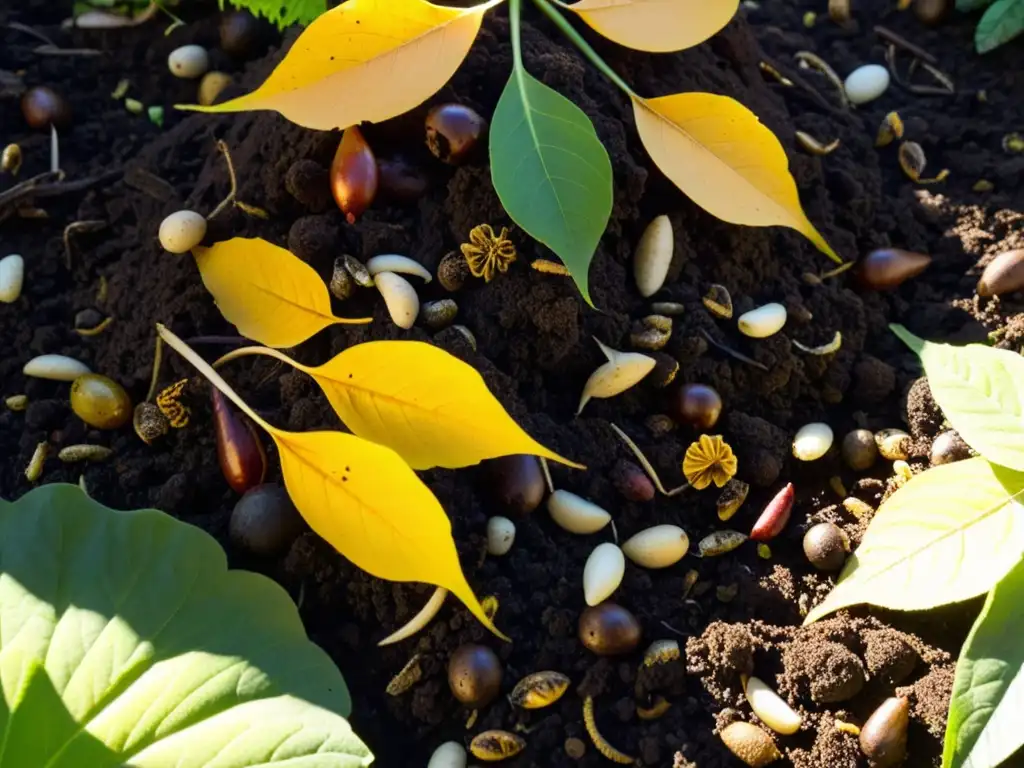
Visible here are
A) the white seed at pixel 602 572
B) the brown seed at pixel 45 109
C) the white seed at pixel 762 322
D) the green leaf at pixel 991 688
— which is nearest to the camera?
the green leaf at pixel 991 688

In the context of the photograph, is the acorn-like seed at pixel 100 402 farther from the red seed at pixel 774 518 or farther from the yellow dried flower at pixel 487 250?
the red seed at pixel 774 518

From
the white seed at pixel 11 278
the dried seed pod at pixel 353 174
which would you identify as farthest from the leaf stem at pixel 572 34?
the white seed at pixel 11 278

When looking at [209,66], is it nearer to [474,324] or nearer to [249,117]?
[249,117]

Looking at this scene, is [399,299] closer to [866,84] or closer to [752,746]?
[752,746]

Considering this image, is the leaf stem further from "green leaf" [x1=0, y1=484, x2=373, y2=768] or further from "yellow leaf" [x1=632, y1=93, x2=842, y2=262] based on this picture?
"green leaf" [x1=0, y1=484, x2=373, y2=768]

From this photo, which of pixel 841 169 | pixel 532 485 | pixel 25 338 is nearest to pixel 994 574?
pixel 532 485

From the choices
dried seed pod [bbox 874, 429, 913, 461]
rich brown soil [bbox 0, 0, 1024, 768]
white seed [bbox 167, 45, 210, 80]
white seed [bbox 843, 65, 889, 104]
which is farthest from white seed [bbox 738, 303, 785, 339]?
white seed [bbox 167, 45, 210, 80]
